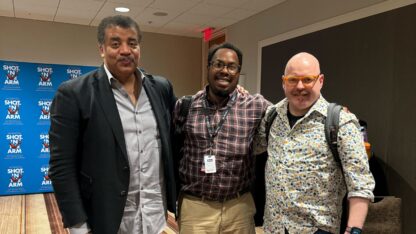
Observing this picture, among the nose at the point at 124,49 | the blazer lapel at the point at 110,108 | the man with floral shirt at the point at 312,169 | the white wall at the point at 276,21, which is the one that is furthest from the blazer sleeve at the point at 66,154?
the white wall at the point at 276,21

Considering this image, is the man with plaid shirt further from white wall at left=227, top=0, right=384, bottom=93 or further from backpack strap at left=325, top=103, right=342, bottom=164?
→ white wall at left=227, top=0, right=384, bottom=93

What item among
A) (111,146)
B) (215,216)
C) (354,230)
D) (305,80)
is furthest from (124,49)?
(354,230)

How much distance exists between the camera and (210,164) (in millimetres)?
1788

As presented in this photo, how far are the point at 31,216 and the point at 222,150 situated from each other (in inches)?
144

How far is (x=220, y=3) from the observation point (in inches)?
178

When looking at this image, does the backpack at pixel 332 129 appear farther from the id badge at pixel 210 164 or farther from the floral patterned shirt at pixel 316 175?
the id badge at pixel 210 164

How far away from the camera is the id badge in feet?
5.86

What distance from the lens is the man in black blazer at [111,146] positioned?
144 centimetres

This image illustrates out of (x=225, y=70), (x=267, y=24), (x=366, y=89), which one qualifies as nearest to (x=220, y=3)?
(x=267, y=24)

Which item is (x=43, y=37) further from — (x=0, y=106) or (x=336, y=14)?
(x=336, y=14)

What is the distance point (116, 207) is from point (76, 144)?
317 mm

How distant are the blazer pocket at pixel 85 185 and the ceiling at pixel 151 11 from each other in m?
3.43

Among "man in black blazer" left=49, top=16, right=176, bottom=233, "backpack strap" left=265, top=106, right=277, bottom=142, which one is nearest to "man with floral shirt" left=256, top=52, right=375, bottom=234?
"backpack strap" left=265, top=106, right=277, bottom=142

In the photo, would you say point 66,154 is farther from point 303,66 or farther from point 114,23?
point 303,66
